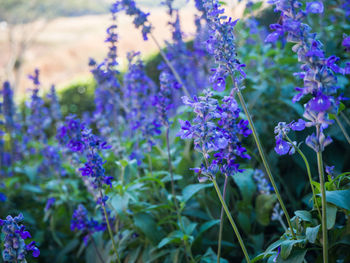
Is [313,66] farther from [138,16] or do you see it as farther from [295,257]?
[138,16]

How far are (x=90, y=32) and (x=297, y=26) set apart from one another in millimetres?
38169

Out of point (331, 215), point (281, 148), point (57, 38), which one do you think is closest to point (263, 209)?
point (331, 215)

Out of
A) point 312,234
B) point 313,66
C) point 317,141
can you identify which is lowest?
point 312,234

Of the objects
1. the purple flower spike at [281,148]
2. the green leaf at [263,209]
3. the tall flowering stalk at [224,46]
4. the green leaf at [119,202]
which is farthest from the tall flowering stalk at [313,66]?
the green leaf at [119,202]

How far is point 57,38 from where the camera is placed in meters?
36.9

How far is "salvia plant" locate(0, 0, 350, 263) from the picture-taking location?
1554mm

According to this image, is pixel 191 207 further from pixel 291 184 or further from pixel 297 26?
pixel 297 26

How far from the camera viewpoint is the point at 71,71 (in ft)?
107

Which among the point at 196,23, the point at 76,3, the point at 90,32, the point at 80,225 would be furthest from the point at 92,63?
the point at 90,32

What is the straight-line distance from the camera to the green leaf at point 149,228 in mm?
2572

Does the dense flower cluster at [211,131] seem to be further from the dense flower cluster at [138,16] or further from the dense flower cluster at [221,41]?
the dense flower cluster at [138,16]

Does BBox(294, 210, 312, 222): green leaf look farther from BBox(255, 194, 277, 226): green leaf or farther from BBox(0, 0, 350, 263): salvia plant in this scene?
BBox(255, 194, 277, 226): green leaf

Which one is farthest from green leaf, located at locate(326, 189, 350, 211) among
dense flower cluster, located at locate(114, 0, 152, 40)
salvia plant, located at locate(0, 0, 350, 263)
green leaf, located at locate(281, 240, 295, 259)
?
dense flower cluster, located at locate(114, 0, 152, 40)

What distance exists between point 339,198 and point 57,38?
39.0 metres
